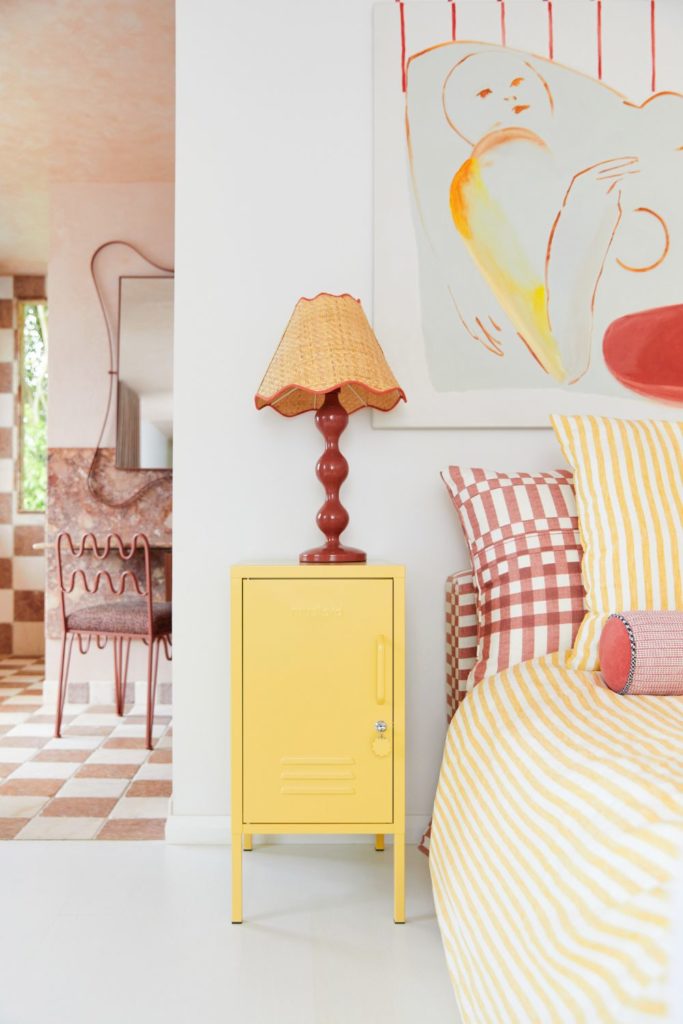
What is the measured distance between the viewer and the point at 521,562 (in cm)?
185

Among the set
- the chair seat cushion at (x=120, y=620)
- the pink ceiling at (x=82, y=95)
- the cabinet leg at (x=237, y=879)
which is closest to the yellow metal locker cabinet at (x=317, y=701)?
the cabinet leg at (x=237, y=879)

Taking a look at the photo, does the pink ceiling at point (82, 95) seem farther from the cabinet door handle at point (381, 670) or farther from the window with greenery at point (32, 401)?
the cabinet door handle at point (381, 670)

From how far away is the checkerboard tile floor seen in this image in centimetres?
232

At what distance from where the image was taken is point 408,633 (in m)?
2.21

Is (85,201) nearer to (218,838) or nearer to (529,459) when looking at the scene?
(529,459)

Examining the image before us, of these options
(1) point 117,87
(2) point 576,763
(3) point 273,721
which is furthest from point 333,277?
(1) point 117,87

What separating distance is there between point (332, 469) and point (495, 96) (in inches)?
44.4

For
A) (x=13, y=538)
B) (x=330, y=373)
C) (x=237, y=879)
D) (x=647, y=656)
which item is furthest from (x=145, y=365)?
(x=647, y=656)

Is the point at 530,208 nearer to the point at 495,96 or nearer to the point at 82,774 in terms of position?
the point at 495,96

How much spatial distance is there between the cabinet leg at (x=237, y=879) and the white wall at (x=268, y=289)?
1.81 ft

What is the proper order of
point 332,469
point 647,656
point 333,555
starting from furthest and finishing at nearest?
point 332,469 → point 333,555 → point 647,656

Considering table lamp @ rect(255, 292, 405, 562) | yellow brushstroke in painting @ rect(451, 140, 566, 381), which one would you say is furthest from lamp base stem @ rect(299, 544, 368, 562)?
yellow brushstroke in painting @ rect(451, 140, 566, 381)

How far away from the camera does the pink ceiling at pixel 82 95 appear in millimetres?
2801

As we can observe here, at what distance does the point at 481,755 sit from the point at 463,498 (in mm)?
731
